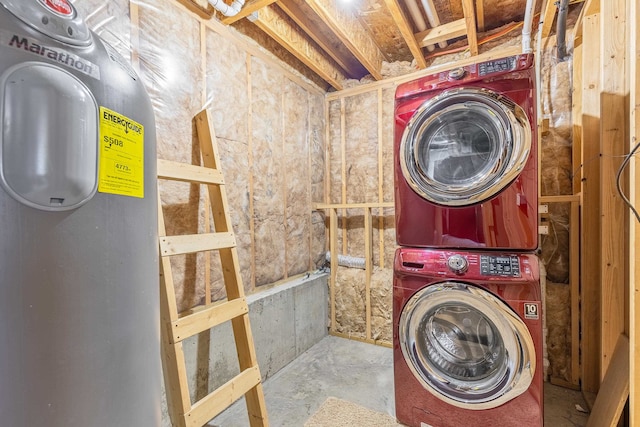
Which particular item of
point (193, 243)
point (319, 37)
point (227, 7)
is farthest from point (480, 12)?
point (193, 243)

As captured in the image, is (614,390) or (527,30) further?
(527,30)

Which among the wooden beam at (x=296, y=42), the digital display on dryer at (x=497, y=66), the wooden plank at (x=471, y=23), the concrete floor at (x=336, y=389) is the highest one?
the wooden beam at (x=296, y=42)

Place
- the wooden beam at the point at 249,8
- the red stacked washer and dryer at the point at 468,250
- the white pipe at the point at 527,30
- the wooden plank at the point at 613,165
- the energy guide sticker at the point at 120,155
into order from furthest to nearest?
the white pipe at the point at 527,30
the wooden beam at the point at 249,8
the wooden plank at the point at 613,165
the red stacked washer and dryer at the point at 468,250
the energy guide sticker at the point at 120,155

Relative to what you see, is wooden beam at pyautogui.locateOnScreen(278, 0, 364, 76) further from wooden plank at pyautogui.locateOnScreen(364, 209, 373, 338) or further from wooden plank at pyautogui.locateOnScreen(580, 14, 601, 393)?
wooden plank at pyautogui.locateOnScreen(580, 14, 601, 393)

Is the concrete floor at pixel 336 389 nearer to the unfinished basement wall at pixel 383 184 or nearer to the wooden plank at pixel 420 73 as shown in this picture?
the unfinished basement wall at pixel 383 184

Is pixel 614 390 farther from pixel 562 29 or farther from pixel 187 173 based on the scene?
pixel 187 173

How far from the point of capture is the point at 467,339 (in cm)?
157

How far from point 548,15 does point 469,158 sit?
125 cm

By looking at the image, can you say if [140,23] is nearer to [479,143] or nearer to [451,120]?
[451,120]

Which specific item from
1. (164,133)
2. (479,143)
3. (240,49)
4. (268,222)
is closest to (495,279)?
(479,143)

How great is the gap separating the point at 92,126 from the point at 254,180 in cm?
155

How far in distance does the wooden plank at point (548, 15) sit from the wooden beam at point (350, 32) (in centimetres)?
120

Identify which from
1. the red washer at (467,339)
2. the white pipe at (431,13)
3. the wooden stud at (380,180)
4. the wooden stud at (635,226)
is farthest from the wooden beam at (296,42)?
the wooden stud at (635,226)

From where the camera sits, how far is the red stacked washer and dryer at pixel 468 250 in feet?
4.42
